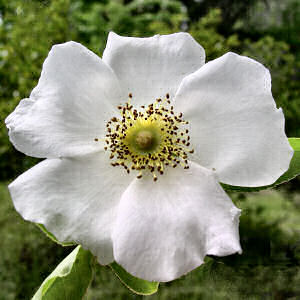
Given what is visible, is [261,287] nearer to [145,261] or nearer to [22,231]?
[145,261]

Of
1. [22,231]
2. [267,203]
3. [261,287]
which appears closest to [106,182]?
[261,287]

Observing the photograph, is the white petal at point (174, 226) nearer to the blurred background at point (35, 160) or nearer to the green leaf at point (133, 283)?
the green leaf at point (133, 283)

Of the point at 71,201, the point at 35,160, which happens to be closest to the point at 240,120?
→ the point at 71,201

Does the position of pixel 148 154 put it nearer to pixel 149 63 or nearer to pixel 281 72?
pixel 149 63

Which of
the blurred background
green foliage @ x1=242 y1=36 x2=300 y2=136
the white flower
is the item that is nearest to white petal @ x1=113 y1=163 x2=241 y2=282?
the white flower

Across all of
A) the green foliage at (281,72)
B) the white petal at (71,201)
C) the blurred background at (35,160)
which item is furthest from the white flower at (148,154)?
the green foliage at (281,72)
